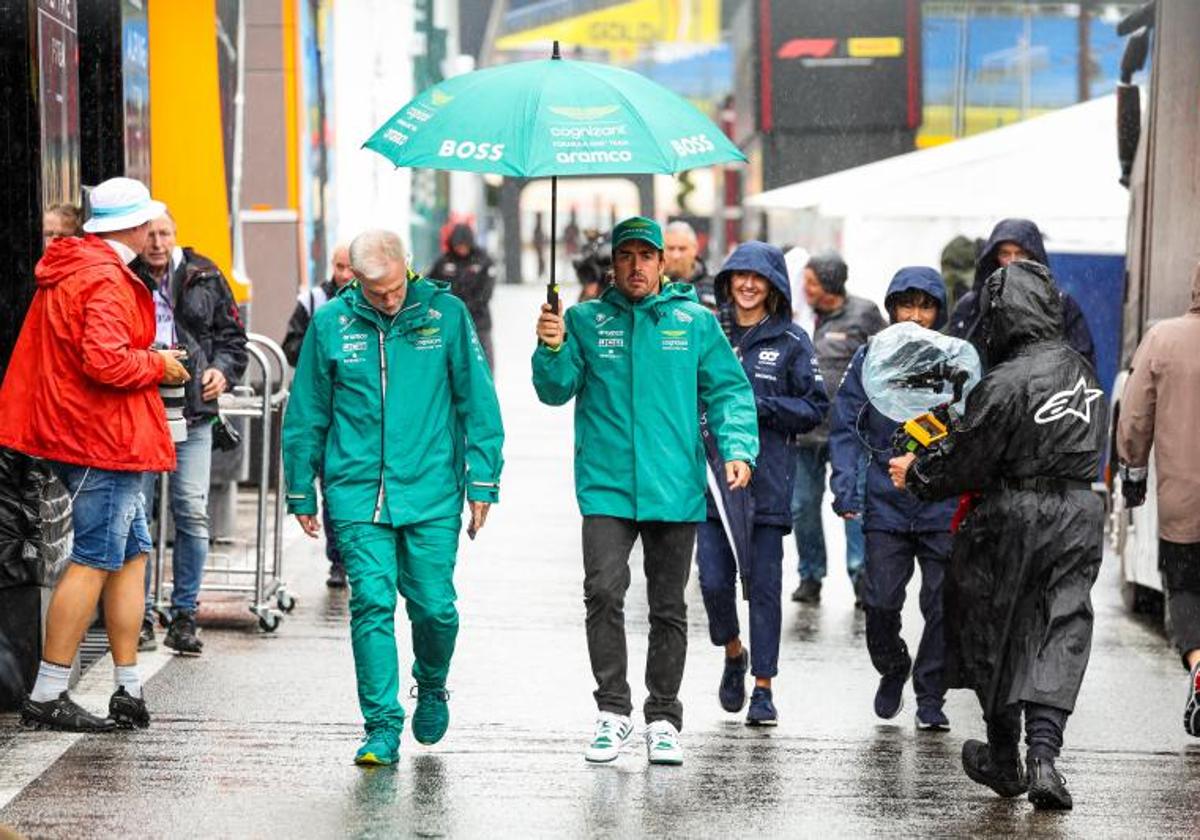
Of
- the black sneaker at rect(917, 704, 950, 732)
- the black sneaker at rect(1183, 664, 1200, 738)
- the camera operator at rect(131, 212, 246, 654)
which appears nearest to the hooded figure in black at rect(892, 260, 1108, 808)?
the black sneaker at rect(1183, 664, 1200, 738)

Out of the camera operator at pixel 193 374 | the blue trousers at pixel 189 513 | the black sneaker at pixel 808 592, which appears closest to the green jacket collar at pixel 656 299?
the camera operator at pixel 193 374

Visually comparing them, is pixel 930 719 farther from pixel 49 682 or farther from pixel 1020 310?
pixel 49 682

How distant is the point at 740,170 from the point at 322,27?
28.1m

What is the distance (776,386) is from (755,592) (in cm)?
77

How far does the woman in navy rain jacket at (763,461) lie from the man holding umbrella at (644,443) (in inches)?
25.1

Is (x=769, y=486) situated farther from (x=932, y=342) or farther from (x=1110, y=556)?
(x=1110, y=556)

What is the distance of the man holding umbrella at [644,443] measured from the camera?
7770mm

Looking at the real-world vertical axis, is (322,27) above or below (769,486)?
above

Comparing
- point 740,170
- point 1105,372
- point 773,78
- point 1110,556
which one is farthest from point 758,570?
point 740,170

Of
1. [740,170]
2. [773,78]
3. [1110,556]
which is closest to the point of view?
[1110,556]

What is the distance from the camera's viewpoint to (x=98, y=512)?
26.0 ft

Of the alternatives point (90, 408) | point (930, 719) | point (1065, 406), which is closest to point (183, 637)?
point (90, 408)

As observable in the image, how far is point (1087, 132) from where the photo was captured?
18500 mm

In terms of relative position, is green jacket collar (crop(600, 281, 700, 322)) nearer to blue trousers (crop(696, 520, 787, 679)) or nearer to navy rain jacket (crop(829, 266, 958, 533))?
navy rain jacket (crop(829, 266, 958, 533))
